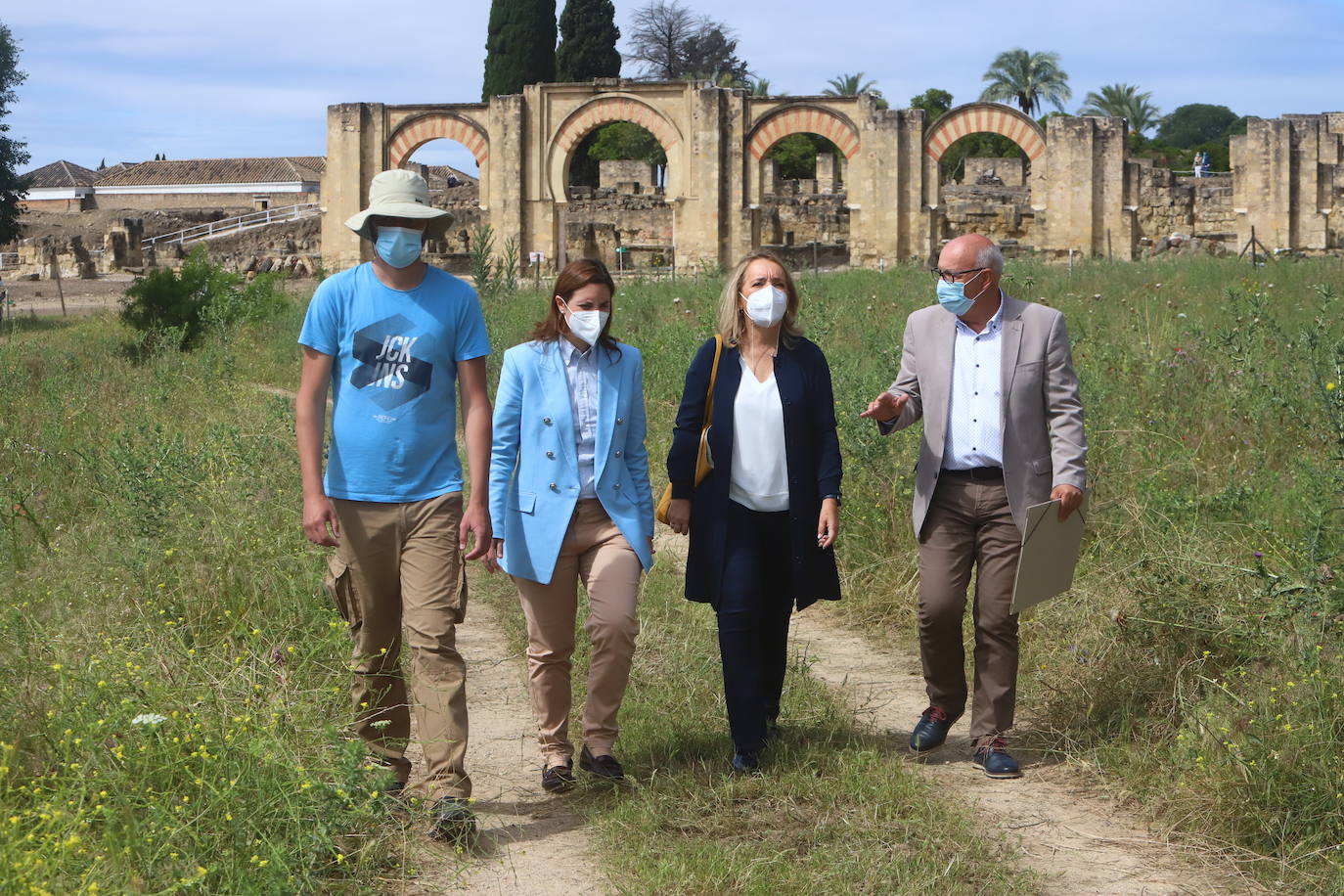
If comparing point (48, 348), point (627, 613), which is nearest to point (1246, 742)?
point (627, 613)

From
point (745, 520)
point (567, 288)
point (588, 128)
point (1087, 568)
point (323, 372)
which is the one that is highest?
point (588, 128)

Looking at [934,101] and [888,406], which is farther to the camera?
[934,101]

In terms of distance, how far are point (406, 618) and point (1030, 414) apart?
2.17 meters

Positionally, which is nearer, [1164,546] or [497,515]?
[497,515]

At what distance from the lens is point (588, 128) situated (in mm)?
30016

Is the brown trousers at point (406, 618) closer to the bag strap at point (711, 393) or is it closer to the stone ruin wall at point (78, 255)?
the bag strap at point (711, 393)

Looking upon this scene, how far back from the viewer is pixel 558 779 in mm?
4348

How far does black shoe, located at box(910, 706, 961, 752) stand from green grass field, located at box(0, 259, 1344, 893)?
7.4 inches

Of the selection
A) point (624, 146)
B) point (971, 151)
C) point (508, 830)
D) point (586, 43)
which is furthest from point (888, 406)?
point (971, 151)

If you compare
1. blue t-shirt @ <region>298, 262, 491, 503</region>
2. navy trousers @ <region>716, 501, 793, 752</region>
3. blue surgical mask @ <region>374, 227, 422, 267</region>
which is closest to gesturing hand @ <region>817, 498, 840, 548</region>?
navy trousers @ <region>716, 501, 793, 752</region>

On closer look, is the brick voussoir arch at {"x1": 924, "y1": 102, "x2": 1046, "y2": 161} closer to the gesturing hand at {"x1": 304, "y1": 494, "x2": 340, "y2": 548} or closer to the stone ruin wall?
the stone ruin wall

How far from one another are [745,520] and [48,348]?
47.4ft

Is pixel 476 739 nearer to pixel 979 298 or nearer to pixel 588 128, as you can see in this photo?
pixel 979 298

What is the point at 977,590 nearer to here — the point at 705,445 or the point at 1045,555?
the point at 1045,555
